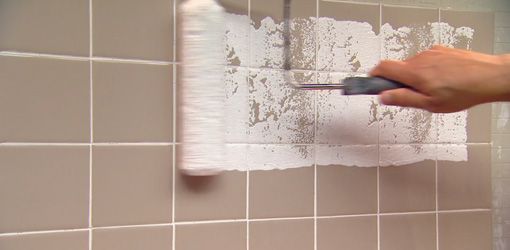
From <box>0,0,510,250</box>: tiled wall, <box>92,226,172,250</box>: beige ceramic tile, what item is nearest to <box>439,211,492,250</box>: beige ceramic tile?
<box>0,0,510,250</box>: tiled wall

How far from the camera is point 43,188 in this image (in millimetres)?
708

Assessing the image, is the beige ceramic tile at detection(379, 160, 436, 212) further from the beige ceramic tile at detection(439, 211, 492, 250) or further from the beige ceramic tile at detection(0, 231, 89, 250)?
the beige ceramic tile at detection(0, 231, 89, 250)

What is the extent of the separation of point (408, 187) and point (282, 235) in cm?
26

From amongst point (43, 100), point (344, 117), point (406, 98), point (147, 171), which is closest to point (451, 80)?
point (406, 98)

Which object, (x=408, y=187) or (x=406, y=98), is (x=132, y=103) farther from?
(x=408, y=187)

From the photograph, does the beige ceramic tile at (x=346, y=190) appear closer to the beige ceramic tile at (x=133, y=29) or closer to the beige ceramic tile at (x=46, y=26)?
the beige ceramic tile at (x=133, y=29)

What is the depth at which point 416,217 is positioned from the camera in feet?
2.91

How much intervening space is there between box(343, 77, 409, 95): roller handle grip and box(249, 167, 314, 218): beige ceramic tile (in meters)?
0.18

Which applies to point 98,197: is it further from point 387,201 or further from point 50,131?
point 387,201

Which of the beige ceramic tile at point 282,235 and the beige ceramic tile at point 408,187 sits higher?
the beige ceramic tile at point 408,187

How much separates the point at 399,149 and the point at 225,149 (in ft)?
1.11

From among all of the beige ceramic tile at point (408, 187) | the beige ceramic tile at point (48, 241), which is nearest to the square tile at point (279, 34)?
the beige ceramic tile at point (408, 187)

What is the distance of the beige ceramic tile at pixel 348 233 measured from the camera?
0.84 metres

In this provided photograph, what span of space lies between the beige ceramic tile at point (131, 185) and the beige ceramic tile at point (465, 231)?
53cm
